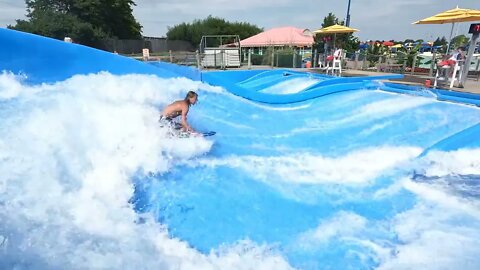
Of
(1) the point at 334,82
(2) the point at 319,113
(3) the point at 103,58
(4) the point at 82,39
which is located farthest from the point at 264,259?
(4) the point at 82,39

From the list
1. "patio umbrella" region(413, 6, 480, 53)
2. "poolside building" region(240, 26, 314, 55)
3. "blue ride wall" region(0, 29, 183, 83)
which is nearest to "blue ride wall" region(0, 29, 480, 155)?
"blue ride wall" region(0, 29, 183, 83)

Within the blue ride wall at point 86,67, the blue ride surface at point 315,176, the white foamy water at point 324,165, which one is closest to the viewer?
the blue ride surface at point 315,176

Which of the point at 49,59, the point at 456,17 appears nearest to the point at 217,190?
the point at 49,59

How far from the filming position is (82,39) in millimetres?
29062

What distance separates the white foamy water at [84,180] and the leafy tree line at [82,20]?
26.1 m

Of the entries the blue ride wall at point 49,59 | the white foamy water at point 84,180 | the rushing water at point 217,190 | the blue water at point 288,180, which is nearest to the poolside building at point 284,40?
the blue water at point 288,180

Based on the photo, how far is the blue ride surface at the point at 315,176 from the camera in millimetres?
3617

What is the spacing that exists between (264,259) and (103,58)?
6.43m

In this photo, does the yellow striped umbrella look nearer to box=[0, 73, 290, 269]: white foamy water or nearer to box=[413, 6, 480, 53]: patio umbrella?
box=[413, 6, 480, 53]: patio umbrella

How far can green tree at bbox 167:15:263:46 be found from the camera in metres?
47.0

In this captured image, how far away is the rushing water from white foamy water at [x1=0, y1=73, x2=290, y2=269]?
0.02 meters

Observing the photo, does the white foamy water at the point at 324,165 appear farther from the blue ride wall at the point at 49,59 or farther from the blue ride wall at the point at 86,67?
the blue ride wall at the point at 49,59

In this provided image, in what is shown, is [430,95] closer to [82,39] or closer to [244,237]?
[244,237]

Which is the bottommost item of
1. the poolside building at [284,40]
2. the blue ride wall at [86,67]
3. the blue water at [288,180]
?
the blue water at [288,180]
